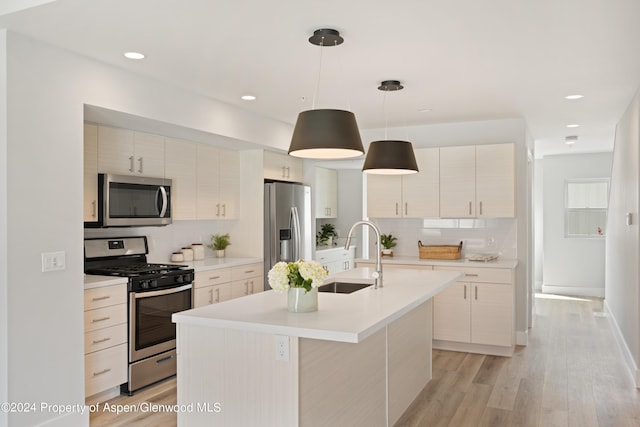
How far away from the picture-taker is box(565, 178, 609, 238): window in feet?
29.1

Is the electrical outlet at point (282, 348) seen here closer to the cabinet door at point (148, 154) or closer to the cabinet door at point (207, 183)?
the cabinet door at point (148, 154)

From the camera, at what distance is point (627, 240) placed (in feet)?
16.9

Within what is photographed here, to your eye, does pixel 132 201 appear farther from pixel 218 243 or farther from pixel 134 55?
pixel 218 243

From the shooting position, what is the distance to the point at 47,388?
3.19 meters

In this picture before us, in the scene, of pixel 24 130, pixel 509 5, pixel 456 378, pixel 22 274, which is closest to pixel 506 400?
pixel 456 378

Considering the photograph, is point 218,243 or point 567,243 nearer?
point 218,243

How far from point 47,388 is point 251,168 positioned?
3181 millimetres

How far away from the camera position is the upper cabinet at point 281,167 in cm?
588

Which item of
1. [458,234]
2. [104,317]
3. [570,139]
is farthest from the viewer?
[570,139]

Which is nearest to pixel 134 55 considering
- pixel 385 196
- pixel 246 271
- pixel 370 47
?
pixel 370 47

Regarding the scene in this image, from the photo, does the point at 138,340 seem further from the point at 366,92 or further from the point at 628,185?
the point at 628,185

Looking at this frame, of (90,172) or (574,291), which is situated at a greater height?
(90,172)

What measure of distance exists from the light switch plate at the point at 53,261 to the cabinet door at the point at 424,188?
3.65 meters

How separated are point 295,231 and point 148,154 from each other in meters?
2.07
